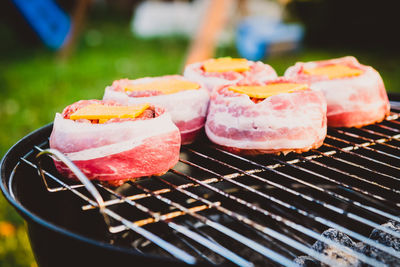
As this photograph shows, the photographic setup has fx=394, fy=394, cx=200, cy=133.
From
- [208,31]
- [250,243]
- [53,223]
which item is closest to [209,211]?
[53,223]

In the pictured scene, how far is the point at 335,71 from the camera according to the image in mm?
2527

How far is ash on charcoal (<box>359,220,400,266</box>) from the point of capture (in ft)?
4.58

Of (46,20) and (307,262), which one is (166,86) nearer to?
(307,262)

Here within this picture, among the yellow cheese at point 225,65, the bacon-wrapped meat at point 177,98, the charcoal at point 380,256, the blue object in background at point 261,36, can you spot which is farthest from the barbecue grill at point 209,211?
the blue object in background at point 261,36

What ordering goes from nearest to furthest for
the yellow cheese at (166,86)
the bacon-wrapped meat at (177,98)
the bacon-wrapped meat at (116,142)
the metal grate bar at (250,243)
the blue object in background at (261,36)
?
the metal grate bar at (250,243)
the bacon-wrapped meat at (116,142)
the bacon-wrapped meat at (177,98)
the yellow cheese at (166,86)
the blue object in background at (261,36)

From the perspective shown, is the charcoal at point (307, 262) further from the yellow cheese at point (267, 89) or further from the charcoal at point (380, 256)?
the yellow cheese at point (267, 89)

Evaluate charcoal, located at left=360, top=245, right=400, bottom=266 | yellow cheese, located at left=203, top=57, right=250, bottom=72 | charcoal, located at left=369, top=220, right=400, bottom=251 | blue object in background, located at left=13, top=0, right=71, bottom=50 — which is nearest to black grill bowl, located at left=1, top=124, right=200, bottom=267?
charcoal, located at left=360, top=245, right=400, bottom=266

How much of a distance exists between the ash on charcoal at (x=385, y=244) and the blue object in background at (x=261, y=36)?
7.02 metres

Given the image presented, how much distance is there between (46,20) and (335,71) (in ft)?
28.4

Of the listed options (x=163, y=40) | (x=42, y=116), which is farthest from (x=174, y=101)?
(x=163, y=40)

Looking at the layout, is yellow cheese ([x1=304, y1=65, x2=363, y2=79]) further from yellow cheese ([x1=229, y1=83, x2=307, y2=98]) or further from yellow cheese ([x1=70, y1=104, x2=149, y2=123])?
yellow cheese ([x1=70, y1=104, x2=149, y2=123])

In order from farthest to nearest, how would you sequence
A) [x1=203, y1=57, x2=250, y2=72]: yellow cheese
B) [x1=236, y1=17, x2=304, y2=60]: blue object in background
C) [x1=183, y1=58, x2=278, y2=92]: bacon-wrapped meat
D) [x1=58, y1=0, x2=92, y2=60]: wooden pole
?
[x1=236, y1=17, x2=304, y2=60]: blue object in background
[x1=58, y1=0, x2=92, y2=60]: wooden pole
[x1=203, y1=57, x2=250, y2=72]: yellow cheese
[x1=183, y1=58, x2=278, y2=92]: bacon-wrapped meat

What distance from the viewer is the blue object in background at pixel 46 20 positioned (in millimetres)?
9047

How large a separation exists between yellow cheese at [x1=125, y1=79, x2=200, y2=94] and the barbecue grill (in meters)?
0.35
